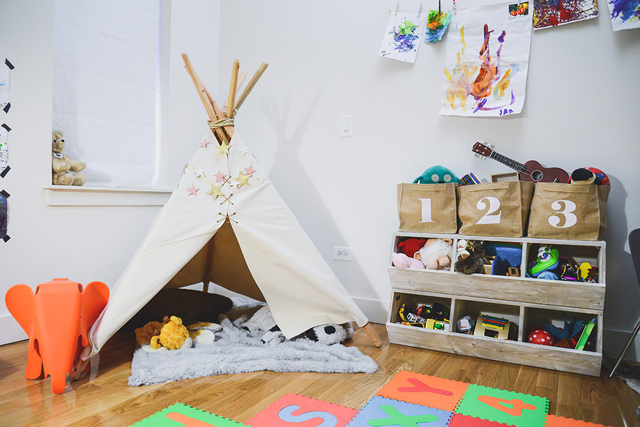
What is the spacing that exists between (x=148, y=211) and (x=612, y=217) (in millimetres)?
2331

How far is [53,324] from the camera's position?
4.92 ft

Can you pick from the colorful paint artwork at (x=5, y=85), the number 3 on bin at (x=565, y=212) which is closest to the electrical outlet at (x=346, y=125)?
the number 3 on bin at (x=565, y=212)

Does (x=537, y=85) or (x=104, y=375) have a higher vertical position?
(x=537, y=85)

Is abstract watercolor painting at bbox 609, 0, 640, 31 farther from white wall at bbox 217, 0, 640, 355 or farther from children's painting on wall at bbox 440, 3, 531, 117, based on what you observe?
children's painting on wall at bbox 440, 3, 531, 117

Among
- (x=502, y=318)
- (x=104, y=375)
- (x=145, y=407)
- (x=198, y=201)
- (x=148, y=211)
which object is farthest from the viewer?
(x=148, y=211)

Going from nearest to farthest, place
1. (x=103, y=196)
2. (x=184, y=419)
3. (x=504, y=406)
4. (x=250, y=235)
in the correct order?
(x=184, y=419) → (x=504, y=406) → (x=250, y=235) → (x=103, y=196)

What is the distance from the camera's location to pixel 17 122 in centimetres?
194

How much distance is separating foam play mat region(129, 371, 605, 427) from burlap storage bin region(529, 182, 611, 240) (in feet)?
2.16

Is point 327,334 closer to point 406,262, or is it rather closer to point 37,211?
point 406,262

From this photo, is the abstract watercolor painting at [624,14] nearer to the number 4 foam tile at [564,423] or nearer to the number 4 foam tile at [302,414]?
the number 4 foam tile at [564,423]

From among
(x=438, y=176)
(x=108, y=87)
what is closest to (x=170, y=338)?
(x=438, y=176)

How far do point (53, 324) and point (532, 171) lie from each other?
1975mm

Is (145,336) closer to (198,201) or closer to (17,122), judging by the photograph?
(198,201)

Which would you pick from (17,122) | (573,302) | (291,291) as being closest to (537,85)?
(573,302)
